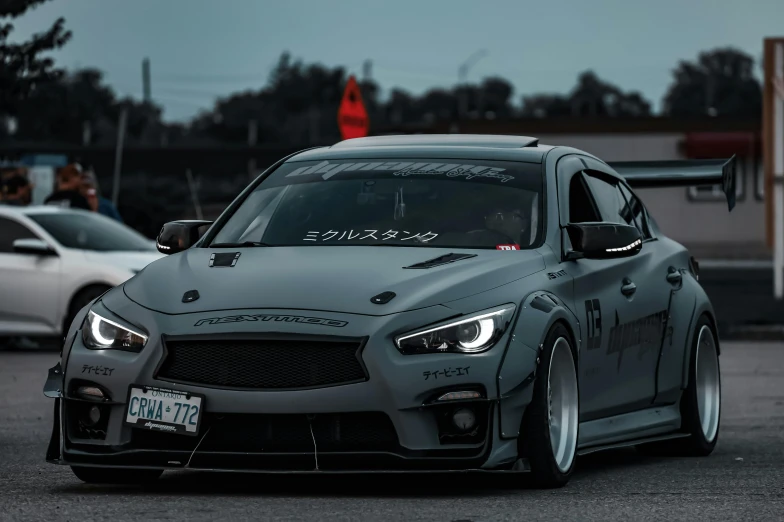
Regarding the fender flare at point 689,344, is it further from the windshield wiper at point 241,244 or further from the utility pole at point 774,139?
the utility pole at point 774,139

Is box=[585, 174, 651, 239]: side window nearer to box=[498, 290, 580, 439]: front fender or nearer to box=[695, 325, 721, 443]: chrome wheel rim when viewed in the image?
box=[695, 325, 721, 443]: chrome wheel rim

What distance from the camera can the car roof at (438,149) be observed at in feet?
29.5

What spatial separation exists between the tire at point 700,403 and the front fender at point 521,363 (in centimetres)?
243

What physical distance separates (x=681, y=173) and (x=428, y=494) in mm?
3901

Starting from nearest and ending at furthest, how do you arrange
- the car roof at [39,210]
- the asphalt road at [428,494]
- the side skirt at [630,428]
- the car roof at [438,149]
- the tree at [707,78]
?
the asphalt road at [428,494]
the side skirt at [630,428]
the car roof at [438,149]
the car roof at [39,210]
the tree at [707,78]

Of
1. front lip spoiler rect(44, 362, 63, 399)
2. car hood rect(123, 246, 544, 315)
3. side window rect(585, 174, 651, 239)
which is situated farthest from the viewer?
side window rect(585, 174, 651, 239)

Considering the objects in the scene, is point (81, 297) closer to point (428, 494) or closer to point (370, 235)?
point (370, 235)

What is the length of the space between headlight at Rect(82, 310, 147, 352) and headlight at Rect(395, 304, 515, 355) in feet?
3.68

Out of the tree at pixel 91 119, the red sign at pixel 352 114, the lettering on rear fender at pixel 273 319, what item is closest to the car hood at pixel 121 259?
the red sign at pixel 352 114

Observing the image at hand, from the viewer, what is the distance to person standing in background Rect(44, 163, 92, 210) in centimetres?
2178

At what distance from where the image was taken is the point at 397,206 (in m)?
8.52

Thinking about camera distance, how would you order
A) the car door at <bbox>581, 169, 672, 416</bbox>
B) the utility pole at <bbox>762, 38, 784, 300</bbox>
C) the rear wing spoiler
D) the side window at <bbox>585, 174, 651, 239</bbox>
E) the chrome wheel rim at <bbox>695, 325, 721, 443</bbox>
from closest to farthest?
the car door at <bbox>581, 169, 672, 416</bbox>
the side window at <bbox>585, 174, 651, 239</bbox>
the chrome wheel rim at <bbox>695, 325, 721, 443</bbox>
the rear wing spoiler
the utility pole at <bbox>762, 38, 784, 300</bbox>

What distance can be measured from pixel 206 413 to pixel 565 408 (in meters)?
1.70

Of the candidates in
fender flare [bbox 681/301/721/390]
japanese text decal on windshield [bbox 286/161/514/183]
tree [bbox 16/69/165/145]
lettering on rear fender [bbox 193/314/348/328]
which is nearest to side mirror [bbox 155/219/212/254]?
japanese text decal on windshield [bbox 286/161/514/183]
